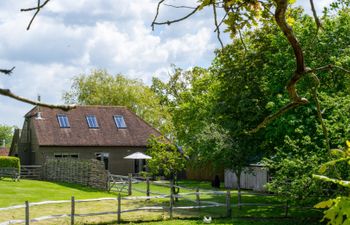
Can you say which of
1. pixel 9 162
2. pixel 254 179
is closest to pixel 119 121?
pixel 9 162

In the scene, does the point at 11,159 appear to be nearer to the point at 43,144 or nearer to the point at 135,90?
the point at 43,144

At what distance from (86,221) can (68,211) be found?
8.56ft

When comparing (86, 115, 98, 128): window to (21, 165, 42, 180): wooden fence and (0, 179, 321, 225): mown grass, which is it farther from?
(0, 179, 321, 225): mown grass

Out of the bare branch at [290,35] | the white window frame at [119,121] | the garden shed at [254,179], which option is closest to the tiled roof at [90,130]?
the white window frame at [119,121]

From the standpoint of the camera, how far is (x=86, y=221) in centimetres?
2027

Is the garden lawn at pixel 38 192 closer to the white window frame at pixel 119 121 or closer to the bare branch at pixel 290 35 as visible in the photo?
the white window frame at pixel 119 121

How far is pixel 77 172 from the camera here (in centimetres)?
3756

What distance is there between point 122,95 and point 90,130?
58.7ft

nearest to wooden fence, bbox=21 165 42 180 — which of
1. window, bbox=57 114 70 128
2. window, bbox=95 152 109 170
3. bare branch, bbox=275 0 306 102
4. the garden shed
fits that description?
window, bbox=57 114 70 128

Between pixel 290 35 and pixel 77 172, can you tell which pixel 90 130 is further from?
pixel 290 35

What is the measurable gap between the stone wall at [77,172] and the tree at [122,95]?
21690mm

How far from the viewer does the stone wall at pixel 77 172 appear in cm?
3431

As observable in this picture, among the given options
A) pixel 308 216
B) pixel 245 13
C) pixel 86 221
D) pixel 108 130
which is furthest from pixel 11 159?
pixel 245 13

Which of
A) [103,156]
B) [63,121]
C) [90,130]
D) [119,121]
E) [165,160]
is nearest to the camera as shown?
[165,160]
